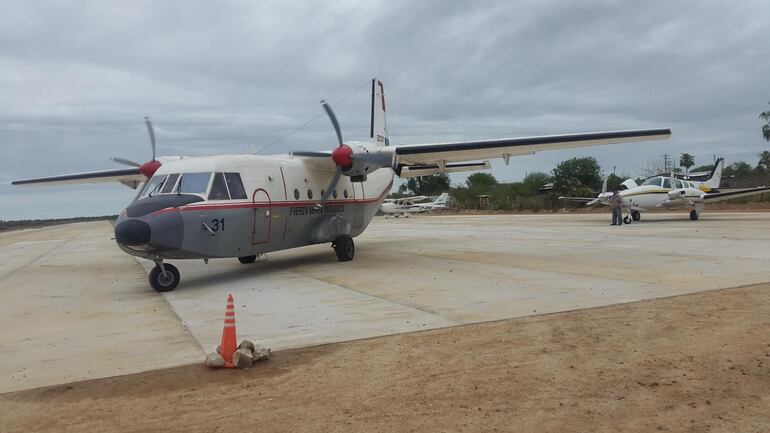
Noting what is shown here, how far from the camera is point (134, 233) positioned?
32.7 feet

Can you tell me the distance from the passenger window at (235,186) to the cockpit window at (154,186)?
4.38 ft

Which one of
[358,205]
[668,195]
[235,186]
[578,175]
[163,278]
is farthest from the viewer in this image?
[578,175]

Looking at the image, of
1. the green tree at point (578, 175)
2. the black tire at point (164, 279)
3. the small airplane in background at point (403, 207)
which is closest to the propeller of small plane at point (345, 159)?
the black tire at point (164, 279)

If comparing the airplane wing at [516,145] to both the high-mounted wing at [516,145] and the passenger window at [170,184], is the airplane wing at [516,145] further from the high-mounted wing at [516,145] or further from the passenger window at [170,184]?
the passenger window at [170,184]

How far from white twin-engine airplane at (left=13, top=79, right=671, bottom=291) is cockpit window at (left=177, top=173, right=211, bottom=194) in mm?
20

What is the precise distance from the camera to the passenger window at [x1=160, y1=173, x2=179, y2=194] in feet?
37.0

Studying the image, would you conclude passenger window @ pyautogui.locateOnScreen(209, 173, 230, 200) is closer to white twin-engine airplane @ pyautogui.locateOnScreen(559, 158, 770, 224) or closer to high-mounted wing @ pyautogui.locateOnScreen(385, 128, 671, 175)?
high-mounted wing @ pyautogui.locateOnScreen(385, 128, 671, 175)

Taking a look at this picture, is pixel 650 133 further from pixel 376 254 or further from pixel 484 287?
pixel 376 254

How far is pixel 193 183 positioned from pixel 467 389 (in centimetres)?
854

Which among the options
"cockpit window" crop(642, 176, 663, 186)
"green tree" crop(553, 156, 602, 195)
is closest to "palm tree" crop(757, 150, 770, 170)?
"green tree" crop(553, 156, 602, 195)

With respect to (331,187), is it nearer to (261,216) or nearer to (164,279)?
(261,216)

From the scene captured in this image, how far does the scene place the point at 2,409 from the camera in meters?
4.62

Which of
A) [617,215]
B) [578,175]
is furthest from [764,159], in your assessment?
[617,215]

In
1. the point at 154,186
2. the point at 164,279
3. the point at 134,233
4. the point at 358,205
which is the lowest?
the point at 164,279
